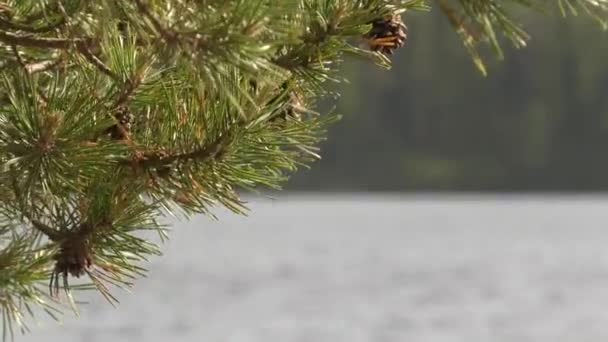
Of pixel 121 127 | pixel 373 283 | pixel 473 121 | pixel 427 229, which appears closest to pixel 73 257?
pixel 121 127

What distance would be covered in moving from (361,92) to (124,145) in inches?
3498

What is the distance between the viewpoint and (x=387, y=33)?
358 centimetres

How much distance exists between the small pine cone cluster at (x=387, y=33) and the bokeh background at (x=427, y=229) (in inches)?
19.4

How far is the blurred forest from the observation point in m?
85.0

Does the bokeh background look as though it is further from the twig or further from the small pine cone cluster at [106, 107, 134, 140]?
the small pine cone cluster at [106, 107, 134, 140]

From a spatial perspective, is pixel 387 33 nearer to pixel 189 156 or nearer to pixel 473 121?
pixel 189 156

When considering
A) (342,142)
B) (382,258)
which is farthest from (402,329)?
(342,142)

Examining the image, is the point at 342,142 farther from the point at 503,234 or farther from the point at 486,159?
the point at 503,234

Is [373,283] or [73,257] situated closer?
[73,257]

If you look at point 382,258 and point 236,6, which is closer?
point 236,6

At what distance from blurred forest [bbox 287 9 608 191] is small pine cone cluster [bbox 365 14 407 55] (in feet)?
264

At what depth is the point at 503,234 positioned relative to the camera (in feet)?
204

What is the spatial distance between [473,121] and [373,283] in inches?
1890

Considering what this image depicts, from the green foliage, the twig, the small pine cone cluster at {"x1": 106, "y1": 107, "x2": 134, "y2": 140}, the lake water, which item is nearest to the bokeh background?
the lake water
